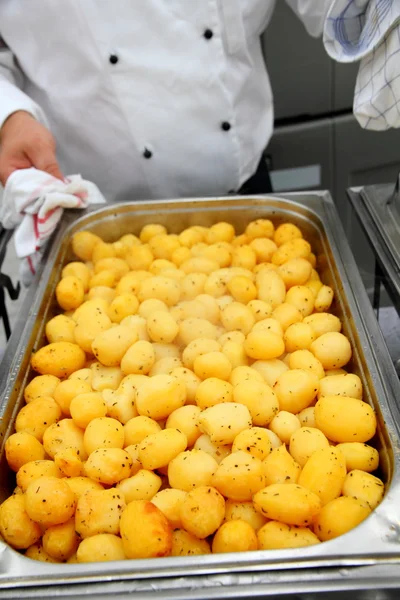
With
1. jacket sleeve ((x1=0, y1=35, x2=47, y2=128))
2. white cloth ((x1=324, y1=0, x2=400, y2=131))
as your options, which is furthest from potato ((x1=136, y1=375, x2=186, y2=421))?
jacket sleeve ((x1=0, y1=35, x2=47, y2=128))

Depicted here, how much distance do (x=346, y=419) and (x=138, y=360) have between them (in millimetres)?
403

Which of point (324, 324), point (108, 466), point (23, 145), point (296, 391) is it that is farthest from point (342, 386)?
point (23, 145)

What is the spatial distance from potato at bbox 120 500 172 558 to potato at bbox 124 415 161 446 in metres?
0.17

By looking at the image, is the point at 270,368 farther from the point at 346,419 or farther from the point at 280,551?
the point at 280,551

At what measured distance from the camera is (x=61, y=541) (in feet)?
2.64

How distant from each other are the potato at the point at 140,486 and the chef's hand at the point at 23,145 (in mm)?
894

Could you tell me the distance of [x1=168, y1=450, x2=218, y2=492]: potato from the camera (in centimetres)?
85

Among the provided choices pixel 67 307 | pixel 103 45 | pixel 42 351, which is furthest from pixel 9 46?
pixel 42 351

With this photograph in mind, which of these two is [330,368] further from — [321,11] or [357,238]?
[357,238]

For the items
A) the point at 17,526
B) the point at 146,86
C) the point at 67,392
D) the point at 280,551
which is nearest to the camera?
the point at 280,551

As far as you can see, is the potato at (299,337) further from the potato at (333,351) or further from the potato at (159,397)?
the potato at (159,397)

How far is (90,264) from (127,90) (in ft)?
1.63

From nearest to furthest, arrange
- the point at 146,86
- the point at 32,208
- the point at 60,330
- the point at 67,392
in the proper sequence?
the point at 67,392
the point at 60,330
the point at 32,208
the point at 146,86

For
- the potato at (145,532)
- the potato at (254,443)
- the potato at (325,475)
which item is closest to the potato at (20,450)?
the potato at (145,532)
